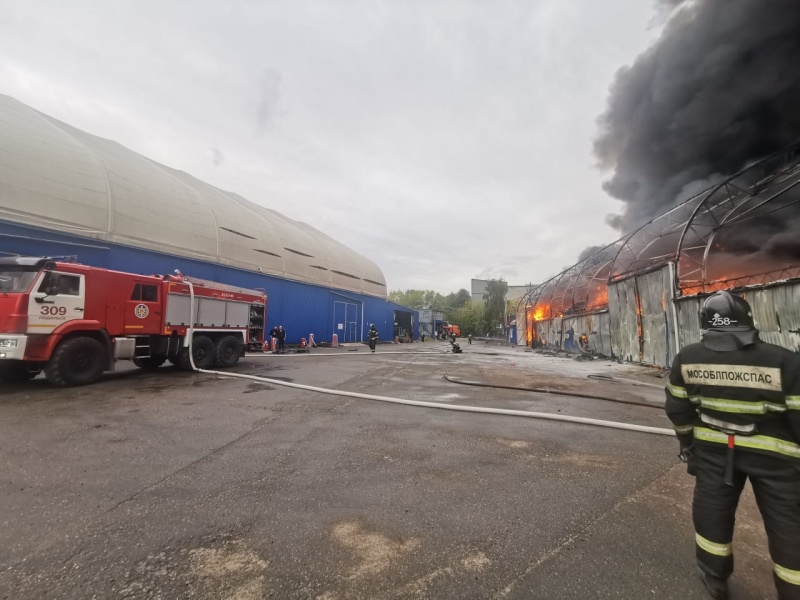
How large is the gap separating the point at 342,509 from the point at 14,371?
9226mm

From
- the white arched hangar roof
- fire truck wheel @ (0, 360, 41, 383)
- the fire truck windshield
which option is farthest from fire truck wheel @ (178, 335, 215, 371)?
the white arched hangar roof

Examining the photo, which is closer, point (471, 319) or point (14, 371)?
point (14, 371)

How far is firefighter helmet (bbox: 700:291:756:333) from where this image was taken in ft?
6.41

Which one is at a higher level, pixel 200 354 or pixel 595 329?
pixel 595 329

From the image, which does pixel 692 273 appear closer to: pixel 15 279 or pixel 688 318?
pixel 688 318

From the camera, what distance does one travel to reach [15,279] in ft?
22.1

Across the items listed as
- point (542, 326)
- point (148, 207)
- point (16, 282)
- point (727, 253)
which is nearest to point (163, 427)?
point (16, 282)

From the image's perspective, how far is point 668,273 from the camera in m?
11.9

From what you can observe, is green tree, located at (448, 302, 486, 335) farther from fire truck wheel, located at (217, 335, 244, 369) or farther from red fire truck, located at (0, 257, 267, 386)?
red fire truck, located at (0, 257, 267, 386)

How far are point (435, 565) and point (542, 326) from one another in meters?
29.1

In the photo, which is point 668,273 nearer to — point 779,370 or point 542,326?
point 779,370

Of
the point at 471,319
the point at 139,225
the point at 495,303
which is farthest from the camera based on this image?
the point at 471,319

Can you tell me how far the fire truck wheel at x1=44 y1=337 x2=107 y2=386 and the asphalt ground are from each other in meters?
1.89

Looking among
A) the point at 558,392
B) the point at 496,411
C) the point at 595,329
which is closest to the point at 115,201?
the point at 496,411
